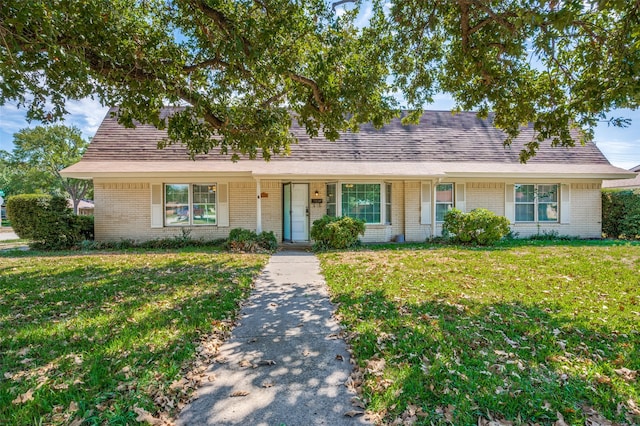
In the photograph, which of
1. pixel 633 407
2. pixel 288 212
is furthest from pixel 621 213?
pixel 633 407

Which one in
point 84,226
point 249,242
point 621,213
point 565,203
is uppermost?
point 565,203

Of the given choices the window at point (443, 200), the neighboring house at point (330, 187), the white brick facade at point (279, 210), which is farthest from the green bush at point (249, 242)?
the window at point (443, 200)

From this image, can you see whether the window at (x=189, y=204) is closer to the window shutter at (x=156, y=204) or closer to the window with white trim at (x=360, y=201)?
the window shutter at (x=156, y=204)

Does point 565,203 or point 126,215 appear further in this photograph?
point 565,203

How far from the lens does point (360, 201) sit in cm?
1305

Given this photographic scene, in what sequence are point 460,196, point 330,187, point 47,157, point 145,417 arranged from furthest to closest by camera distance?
point 47,157, point 460,196, point 330,187, point 145,417

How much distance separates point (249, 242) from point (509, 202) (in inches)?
434

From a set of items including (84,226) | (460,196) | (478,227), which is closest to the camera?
(478,227)

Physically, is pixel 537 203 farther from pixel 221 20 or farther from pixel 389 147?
pixel 221 20

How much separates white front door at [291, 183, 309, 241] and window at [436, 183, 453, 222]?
558cm

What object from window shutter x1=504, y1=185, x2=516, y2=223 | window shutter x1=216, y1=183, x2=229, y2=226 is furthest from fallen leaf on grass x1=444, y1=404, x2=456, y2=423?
window shutter x1=504, y1=185, x2=516, y2=223

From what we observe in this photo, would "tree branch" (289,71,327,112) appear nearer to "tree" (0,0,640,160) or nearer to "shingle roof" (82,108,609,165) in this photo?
"tree" (0,0,640,160)

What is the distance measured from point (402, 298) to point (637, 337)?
9.50 ft

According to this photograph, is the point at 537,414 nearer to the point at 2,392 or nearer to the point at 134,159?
the point at 2,392
